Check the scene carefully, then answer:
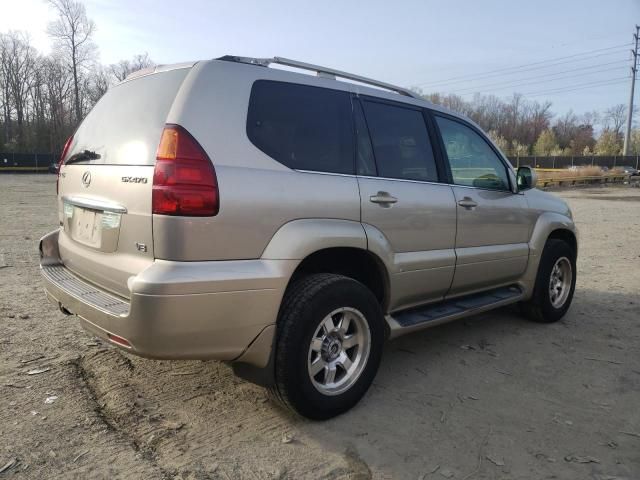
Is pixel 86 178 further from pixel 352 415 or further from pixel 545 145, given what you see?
pixel 545 145

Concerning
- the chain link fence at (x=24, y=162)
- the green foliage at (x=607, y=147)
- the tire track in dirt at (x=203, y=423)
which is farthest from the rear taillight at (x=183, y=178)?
the green foliage at (x=607, y=147)

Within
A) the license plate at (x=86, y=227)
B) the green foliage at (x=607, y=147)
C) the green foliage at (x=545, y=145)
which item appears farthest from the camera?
the green foliage at (x=545, y=145)

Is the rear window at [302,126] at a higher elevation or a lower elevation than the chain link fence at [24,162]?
lower

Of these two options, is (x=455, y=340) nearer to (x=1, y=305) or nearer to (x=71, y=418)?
(x=71, y=418)

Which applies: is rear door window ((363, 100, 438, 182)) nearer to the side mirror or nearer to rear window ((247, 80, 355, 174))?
rear window ((247, 80, 355, 174))

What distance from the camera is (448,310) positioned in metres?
3.79

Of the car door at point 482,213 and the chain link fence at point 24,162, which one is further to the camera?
the chain link fence at point 24,162

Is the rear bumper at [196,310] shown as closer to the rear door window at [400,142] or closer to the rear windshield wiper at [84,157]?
the rear windshield wiper at [84,157]

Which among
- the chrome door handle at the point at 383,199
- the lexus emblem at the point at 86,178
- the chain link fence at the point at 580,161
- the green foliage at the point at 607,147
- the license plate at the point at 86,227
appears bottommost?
the license plate at the point at 86,227

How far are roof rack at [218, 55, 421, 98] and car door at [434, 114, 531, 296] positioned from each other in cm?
43

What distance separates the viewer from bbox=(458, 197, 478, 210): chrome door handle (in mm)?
3783

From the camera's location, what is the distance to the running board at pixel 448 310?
3.41 meters

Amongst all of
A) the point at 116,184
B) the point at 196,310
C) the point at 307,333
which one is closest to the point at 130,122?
the point at 116,184

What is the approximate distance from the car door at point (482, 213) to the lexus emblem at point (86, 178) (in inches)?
98.6
